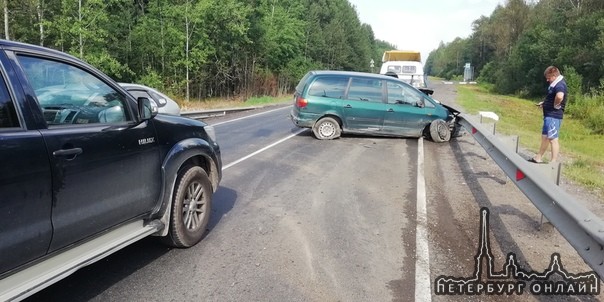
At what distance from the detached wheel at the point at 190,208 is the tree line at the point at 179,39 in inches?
768

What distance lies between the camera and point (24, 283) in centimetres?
279

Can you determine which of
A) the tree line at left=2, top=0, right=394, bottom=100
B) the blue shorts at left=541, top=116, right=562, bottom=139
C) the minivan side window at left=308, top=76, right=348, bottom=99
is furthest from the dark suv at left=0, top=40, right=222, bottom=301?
the tree line at left=2, top=0, right=394, bottom=100

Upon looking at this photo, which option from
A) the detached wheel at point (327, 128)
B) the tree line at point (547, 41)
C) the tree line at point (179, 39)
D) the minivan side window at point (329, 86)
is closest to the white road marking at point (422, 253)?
the detached wheel at point (327, 128)

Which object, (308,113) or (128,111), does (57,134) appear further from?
(308,113)

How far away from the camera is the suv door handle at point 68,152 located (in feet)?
9.82

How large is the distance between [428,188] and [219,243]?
12.4 feet

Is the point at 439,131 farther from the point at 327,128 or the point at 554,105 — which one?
the point at 554,105

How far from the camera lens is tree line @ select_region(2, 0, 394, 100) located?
74.0 feet

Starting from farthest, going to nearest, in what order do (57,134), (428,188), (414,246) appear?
(428,188)
(414,246)
(57,134)

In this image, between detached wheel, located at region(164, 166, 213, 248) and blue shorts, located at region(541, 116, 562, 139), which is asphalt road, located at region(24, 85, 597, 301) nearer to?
detached wheel, located at region(164, 166, 213, 248)

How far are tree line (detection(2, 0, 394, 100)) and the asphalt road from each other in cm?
1866

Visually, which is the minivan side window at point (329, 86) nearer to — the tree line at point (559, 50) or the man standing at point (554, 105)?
the man standing at point (554, 105)

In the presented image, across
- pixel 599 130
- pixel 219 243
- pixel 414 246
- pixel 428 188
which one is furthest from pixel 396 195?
pixel 599 130

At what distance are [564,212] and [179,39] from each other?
2917cm
